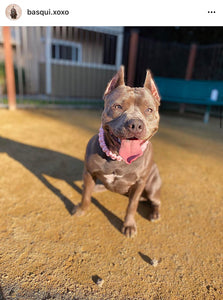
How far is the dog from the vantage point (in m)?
1.63

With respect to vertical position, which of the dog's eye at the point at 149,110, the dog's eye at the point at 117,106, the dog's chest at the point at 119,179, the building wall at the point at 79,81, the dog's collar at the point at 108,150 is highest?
the dog's eye at the point at 117,106

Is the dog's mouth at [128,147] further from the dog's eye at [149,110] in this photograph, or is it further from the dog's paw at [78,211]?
the dog's paw at [78,211]

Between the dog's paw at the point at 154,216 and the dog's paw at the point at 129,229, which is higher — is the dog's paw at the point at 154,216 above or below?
below

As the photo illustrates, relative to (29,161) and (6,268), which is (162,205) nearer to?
(6,268)

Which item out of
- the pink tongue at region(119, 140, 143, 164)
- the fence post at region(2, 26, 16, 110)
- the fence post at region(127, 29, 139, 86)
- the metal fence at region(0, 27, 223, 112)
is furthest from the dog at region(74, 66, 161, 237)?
the fence post at region(127, 29, 139, 86)

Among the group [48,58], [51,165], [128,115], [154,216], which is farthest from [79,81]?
[128,115]

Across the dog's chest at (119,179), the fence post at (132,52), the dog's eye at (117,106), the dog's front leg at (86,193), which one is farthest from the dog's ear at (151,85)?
the fence post at (132,52)

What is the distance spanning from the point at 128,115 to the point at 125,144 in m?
0.24

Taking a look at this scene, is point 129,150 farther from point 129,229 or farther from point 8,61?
point 8,61

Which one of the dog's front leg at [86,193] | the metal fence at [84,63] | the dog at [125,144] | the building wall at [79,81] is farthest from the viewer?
the building wall at [79,81]

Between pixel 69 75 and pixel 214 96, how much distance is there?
679cm

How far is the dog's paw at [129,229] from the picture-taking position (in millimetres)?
2017

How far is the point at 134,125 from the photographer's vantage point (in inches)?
60.1

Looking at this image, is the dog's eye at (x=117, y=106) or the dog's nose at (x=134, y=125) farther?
the dog's eye at (x=117, y=106)
